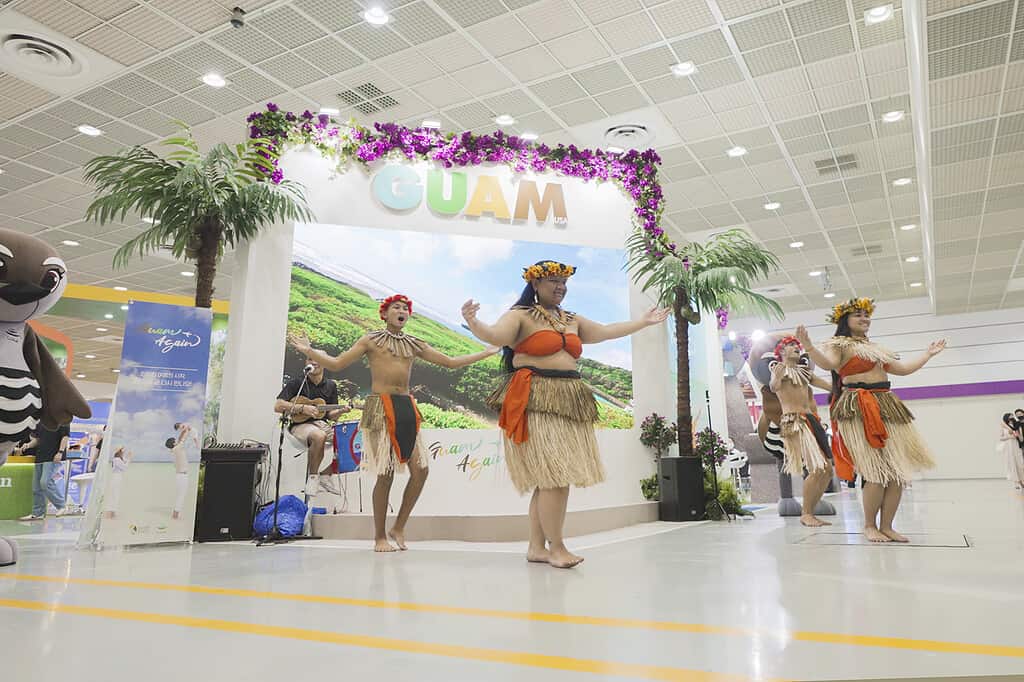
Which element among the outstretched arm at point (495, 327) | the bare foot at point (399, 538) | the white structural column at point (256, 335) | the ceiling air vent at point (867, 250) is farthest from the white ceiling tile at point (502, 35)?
the ceiling air vent at point (867, 250)

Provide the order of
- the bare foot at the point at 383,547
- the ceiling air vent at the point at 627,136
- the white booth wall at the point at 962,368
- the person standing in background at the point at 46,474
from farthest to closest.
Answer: the white booth wall at the point at 962,368 → the person standing in background at the point at 46,474 → the ceiling air vent at the point at 627,136 → the bare foot at the point at 383,547

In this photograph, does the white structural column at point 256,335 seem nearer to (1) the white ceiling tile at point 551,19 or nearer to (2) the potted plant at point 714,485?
(1) the white ceiling tile at point 551,19

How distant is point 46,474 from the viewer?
9.06 m

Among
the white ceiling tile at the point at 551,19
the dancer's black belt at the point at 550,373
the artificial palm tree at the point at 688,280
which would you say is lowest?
the dancer's black belt at the point at 550,373

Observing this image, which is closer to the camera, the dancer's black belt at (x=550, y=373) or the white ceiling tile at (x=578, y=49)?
the dancer's black belt at (x=550, y=373)

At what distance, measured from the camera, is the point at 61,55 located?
643 cm

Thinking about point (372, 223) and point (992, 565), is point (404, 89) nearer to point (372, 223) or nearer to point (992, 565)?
point (372, 223)

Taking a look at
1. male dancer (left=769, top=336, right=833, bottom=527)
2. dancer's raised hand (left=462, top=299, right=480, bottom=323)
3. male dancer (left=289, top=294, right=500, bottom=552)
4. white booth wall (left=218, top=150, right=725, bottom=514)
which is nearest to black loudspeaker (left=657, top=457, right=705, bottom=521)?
white booth wall (left=218, top=150, right=725, bottom=514)

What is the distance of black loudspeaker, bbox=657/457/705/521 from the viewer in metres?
5.93

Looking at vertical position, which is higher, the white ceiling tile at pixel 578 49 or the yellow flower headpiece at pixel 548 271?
the white ceiling tile at pixel 578 49

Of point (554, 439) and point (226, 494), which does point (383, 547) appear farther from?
point (226, 494)

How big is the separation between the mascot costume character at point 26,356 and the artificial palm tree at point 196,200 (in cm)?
166

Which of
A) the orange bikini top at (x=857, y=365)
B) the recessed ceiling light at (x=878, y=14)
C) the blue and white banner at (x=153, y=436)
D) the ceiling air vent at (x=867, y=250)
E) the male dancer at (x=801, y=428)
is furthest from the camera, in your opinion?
the ceiling air vent at (x=867, y=250)

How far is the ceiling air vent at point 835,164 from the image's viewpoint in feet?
29.4
